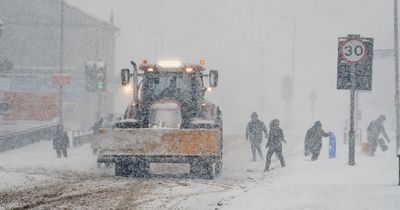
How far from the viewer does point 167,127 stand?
52.6 feet

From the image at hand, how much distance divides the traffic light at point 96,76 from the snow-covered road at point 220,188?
8.65 metres

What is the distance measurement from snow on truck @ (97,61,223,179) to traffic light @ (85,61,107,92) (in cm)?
1078

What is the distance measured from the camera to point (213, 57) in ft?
405

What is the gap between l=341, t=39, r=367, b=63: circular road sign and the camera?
15438 mm

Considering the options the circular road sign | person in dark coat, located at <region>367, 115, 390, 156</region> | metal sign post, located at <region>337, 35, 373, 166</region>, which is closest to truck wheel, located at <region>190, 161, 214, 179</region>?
metal sign post, located at <region>337, 35, 373, 166</region>

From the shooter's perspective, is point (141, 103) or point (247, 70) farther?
point (247, 70)

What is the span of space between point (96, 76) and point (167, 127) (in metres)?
12.7

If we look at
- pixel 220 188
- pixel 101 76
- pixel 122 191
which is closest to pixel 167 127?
pixel 220 188

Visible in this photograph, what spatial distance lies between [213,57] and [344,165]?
108m

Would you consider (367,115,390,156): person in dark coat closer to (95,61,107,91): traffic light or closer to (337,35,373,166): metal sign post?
(337,35,373,166): metal sign post

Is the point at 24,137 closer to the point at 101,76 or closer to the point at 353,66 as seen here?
the point at 101,76


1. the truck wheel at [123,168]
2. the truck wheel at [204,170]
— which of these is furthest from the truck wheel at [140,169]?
the truck wheel at [204,170]

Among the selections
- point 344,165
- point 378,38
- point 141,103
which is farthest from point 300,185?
point 378,38

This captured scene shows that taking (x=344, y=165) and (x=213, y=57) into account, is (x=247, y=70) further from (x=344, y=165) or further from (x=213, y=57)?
(x=344, y=165)
